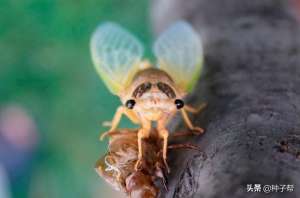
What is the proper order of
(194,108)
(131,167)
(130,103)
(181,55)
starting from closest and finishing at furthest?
1. (131,167)
2. (130,103)
3. (194,108)
4. (181,55)

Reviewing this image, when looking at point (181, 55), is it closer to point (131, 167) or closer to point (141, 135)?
point (141, 135)

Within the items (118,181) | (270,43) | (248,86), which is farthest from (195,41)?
(118,181)

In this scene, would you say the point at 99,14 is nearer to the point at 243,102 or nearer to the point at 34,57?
the point at 34,57

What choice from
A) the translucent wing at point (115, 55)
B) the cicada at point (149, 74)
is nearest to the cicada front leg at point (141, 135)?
the cicada at point (149, 74)

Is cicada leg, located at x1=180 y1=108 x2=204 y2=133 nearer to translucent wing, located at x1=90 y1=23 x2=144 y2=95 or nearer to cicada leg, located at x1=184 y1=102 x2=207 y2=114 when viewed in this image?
cicada leg, located at x1=184 y1=102 x2=207 y2=114

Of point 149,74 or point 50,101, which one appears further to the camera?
point 50,101

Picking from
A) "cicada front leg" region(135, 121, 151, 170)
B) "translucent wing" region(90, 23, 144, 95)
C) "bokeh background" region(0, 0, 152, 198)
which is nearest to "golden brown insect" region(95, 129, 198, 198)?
"cicada front leg" region(135, 121, 151, 170)

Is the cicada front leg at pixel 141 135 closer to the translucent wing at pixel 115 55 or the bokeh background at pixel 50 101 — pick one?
the translucent wing at pixel 115 55

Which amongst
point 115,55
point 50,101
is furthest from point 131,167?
point 50,101
